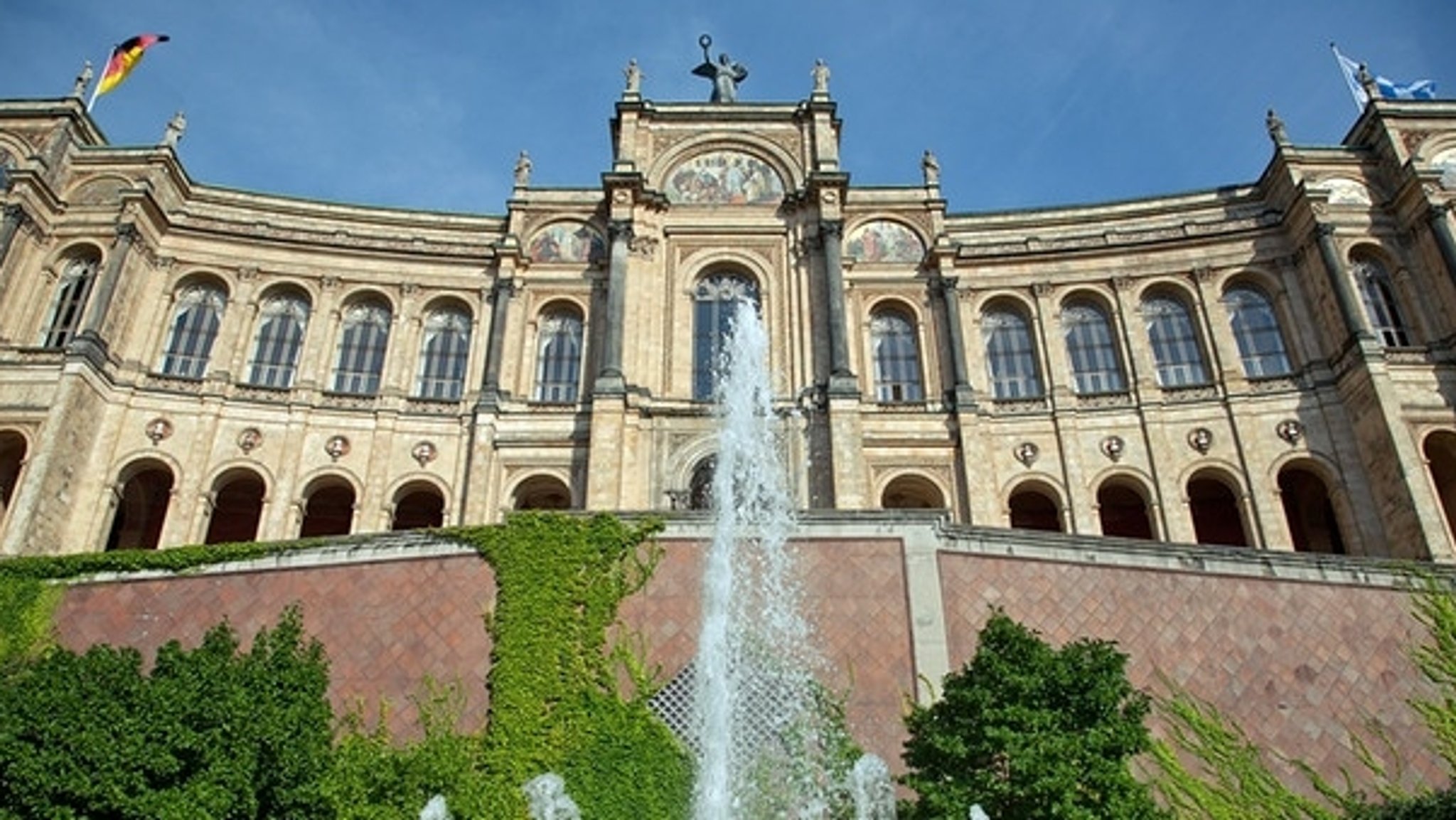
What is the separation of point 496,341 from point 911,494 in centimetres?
1452

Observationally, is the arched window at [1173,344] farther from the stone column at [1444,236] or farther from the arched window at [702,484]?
the arched window at [702,484]

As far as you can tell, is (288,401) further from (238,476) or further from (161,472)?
(161,472)

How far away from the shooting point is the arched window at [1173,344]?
3203 cm

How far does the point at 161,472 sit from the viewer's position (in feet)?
102

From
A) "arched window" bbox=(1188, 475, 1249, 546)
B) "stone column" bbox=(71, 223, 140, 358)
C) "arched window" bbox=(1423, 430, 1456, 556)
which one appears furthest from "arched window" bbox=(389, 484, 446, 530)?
"arched window" bbox=(1423, 430, 1456, 556)

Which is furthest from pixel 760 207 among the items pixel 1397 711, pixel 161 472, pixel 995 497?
pixel 1397 711

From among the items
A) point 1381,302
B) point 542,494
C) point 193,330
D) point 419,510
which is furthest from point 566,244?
point 1381,302

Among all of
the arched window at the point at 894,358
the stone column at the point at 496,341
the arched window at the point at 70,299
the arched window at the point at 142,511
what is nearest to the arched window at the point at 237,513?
the arched window at the point at 142,511

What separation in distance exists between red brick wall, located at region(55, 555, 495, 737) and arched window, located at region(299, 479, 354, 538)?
42.6 feet

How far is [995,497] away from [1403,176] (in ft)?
57.0

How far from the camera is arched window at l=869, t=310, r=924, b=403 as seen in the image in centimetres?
3250

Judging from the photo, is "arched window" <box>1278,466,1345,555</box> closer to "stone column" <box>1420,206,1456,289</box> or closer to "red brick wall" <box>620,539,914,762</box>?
"stone column" <box>1420,206,1456,289</box>

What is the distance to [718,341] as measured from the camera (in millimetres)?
32156

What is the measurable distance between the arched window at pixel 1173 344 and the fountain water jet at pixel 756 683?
1820cm
